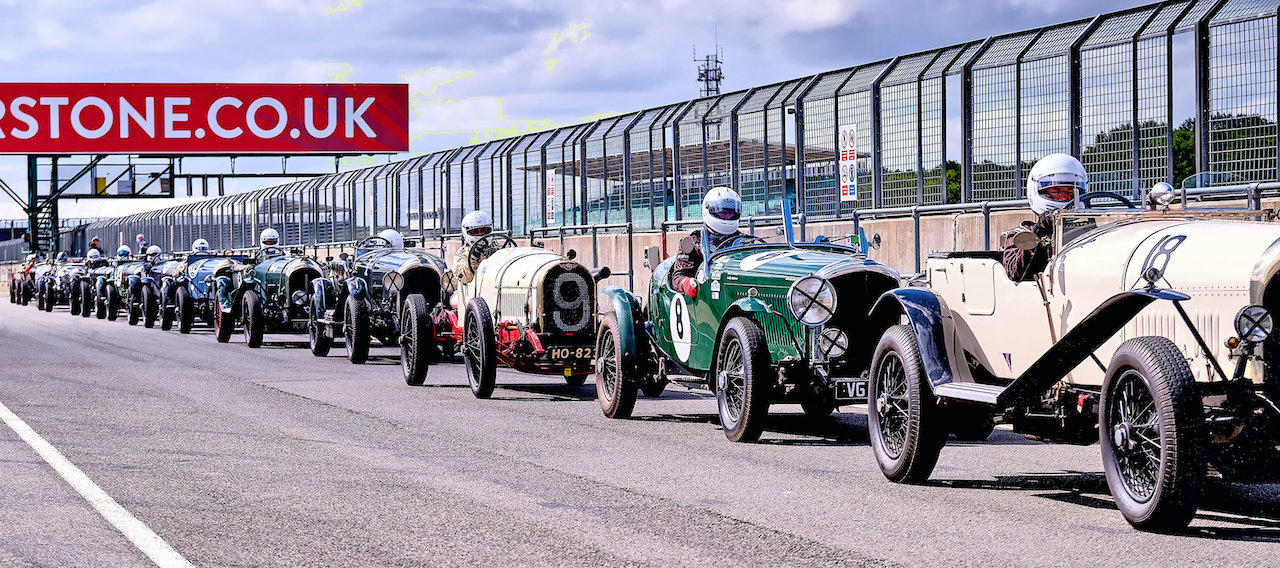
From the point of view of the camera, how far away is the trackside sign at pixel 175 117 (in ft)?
168

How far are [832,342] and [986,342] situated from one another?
67.8 inches

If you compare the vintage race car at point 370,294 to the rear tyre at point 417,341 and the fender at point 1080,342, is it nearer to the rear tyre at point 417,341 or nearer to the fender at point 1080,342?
the rear tyre at point 417,341

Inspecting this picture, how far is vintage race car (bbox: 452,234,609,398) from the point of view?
44.2 feet

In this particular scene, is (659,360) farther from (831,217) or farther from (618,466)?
(831,217)

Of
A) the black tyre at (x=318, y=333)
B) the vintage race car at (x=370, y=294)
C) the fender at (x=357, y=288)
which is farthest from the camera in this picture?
the black tyre at (x=318, y=333)

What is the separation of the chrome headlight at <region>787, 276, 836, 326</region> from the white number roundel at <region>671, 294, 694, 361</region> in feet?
6.39

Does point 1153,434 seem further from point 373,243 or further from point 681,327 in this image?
point 373,243

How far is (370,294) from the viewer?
62.3 feet

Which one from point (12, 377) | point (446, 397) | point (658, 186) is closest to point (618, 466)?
point (446, 397)

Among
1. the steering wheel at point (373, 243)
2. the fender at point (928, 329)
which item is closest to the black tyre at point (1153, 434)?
the fender at point (928, 329)

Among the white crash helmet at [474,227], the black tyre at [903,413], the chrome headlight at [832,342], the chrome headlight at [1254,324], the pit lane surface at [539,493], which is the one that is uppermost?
the white crash helmet at [474,227]

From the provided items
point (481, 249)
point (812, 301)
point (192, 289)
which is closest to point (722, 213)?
point (812, 301)

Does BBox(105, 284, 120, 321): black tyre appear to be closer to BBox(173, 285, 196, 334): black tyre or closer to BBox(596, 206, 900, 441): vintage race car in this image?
BBox(173, 285, 196, 334): black tyre

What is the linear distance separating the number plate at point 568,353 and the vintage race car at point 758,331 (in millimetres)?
1702
